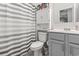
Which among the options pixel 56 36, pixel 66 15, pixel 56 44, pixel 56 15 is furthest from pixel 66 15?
pixel 56 44

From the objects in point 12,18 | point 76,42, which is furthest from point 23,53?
point 76,42

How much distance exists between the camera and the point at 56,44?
5.97 ft

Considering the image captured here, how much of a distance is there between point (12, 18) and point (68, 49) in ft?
4.06

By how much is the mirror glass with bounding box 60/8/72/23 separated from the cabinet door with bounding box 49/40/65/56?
26.5 inches

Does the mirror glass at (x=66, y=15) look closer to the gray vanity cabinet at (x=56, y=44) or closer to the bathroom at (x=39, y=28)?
the bathroom at (x=39, y=28)

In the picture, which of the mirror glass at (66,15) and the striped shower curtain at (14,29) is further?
the mirror glass at (66,15)

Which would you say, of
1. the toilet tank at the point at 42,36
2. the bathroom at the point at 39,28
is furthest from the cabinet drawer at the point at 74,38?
the toilet tank at the point at 42,36

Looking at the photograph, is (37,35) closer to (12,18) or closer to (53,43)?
(53,43)

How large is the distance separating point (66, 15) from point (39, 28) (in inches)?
37.5

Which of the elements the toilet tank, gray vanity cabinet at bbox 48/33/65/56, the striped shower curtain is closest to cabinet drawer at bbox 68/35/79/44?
gray vanity cabinet at bbox 48/33/65/56

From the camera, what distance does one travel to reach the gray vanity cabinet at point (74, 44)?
1.47 meters

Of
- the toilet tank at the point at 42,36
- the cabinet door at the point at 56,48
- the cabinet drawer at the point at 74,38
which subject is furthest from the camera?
the toilet tank at the point at 42,36

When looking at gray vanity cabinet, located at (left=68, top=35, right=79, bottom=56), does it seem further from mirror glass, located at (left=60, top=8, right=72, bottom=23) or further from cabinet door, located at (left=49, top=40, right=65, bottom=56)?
mirror glass, located at (left=60, top=8, right=72, bottom=23)

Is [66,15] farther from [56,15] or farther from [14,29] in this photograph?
[14,29]
